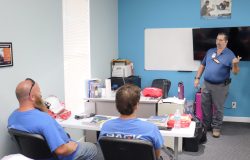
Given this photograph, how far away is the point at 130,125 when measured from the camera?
1.89 meters

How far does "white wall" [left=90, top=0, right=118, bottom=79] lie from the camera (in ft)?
14.1

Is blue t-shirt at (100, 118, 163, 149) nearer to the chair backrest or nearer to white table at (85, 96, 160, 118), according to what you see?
the chair backrest

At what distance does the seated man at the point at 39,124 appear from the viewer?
1969 mm

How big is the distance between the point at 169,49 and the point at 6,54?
325cm

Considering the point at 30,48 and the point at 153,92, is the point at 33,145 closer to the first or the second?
the point at 30,48

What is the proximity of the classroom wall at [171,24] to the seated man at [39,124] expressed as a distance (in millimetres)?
3261

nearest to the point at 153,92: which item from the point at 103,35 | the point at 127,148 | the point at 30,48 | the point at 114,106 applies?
the point at 114,106

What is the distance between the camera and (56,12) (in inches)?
130

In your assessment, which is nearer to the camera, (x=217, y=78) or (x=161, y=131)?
(x=161, y=131)

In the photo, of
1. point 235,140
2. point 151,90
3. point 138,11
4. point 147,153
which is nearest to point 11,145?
point 147,153

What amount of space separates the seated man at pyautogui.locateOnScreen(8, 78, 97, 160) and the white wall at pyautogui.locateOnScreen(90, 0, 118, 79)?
2141 millimetres

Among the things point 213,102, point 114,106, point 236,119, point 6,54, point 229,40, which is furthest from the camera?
point 236,119

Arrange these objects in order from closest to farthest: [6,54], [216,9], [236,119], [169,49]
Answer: [6,54] → [216,9] → [236,119] → [169,49]

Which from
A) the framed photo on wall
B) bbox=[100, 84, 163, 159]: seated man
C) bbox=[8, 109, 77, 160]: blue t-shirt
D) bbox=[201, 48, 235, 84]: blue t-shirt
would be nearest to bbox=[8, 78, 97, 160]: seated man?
bbox=[8, 109, 77, 160]: blue t-shirt
